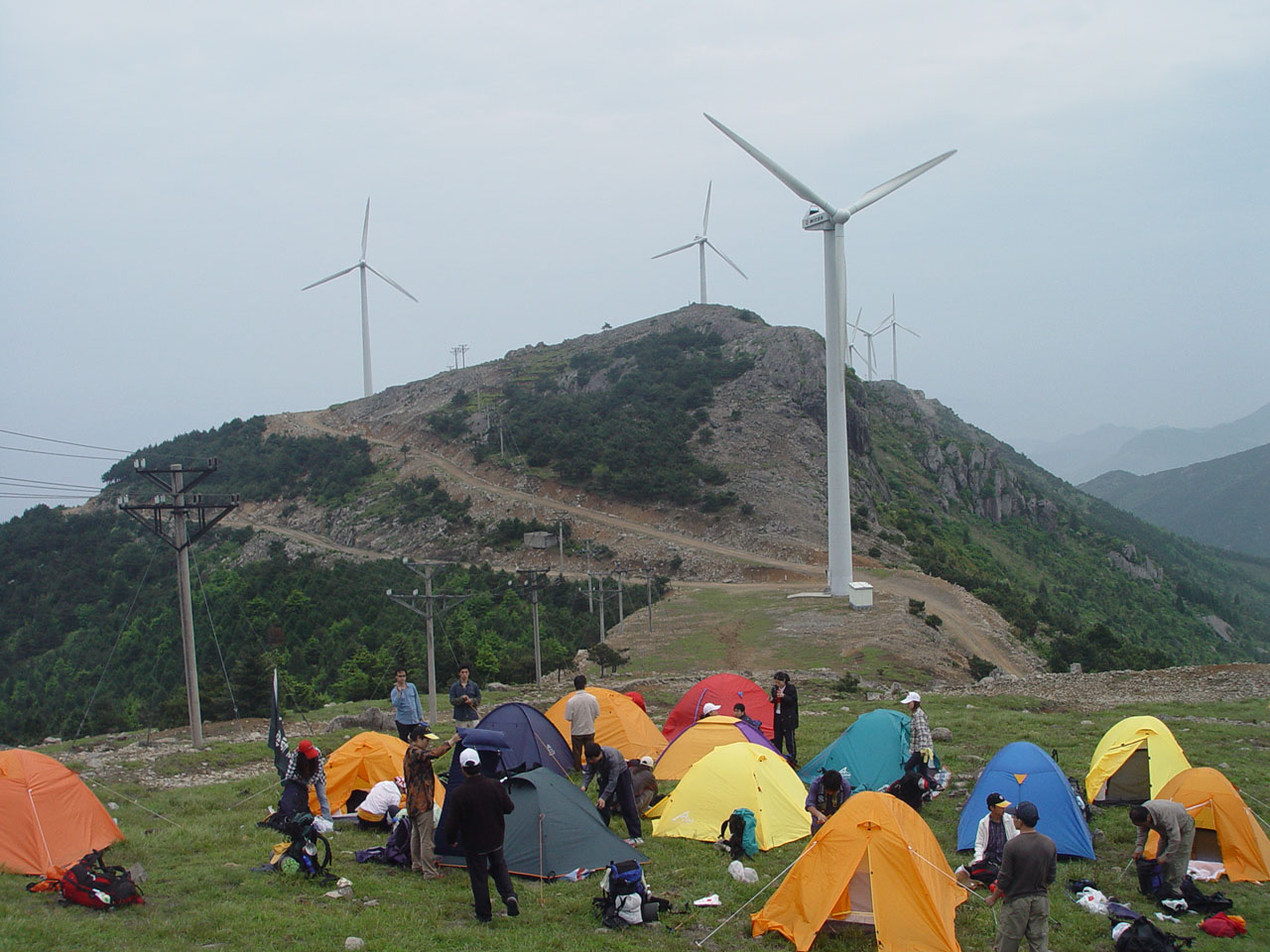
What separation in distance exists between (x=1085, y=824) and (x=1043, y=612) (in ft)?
191

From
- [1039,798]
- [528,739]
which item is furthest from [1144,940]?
[528,739]

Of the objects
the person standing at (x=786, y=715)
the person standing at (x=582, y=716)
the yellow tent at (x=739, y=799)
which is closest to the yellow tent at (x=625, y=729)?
the person standing at (x=582, y=716)

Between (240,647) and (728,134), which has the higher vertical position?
(728,134)

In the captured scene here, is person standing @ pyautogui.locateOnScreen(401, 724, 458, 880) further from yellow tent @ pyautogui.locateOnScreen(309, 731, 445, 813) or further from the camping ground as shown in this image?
yellow tent @ pyautogui.locateOnScreen(309, 731, 445, 813)

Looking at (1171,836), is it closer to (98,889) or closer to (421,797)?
(421,797)

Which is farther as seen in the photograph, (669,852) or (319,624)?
(319,624)

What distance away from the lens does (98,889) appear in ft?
36.1

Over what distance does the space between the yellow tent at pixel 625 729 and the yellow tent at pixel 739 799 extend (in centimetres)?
419

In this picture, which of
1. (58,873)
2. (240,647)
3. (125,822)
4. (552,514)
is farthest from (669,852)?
(552,514)

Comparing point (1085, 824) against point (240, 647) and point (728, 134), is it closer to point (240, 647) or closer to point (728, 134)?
point (728, 134)

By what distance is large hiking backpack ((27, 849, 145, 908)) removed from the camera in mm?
10914

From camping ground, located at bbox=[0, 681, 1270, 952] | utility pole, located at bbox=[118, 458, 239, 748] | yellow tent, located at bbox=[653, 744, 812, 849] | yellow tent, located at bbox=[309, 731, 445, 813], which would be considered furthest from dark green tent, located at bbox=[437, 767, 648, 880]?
utility pole, located at bbox=[118, 458, 239, 748]

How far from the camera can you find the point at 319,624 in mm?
63844

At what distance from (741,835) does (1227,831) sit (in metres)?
6.30
